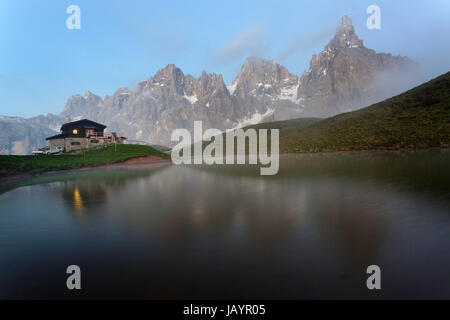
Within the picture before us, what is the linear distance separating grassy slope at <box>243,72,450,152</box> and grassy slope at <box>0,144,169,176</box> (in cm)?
6596

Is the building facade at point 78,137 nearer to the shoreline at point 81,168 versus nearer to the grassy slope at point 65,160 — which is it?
the grassy slope at point 65,160

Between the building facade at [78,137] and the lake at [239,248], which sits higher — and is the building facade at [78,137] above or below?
above

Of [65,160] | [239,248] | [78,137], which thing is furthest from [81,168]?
[239,248]

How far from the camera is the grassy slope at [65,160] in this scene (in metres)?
37.8

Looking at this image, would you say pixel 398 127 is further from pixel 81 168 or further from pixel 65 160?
pixel 65 160

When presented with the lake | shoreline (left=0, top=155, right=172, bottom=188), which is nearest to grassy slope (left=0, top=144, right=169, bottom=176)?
shoreline (left=0, top=155, right=172, bottom=188)

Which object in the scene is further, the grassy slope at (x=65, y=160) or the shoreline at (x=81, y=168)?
the grassy slope at (x=65, y=160)

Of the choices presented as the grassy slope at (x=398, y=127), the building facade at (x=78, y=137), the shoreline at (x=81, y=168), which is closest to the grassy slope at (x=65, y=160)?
the shoreline at (x=81, y=168)

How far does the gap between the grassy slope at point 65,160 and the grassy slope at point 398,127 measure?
65959 mm

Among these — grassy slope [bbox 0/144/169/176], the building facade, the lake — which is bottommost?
the lake

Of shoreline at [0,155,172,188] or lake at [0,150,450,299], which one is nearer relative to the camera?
lake at [0,150,450,299]

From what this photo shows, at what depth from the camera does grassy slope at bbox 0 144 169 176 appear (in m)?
37.8

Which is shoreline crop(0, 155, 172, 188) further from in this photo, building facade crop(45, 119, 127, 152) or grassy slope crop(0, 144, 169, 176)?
building facade crop(45, 119, 127, 152)

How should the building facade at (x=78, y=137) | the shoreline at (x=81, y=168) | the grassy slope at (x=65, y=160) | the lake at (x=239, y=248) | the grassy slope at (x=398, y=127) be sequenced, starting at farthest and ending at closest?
the building facade at (x=78, y=137) → the grassy slope at (x=398, y=127) → the grassy slope at (x=65, y=160) → the shoreline at (x=81, y=168) → the lake at (x=239, y=248)
